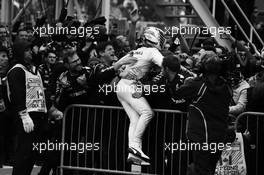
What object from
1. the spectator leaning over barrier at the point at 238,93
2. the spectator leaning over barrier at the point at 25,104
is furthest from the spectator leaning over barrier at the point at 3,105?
the spectator leaning over barrier at the point at 238,93

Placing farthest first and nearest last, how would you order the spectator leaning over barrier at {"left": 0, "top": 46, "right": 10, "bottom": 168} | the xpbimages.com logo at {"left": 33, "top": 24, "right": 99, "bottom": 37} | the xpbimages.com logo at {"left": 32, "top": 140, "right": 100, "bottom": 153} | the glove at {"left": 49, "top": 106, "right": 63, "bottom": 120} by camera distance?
1. the xpbimages.com logo at {"left": 33, "top": 24, "right": 99, "bottom": 37}
2. the spectator leaning over barrier at {"left": 0, "top": 46, "right": 10, "bottom": 168}
3. the glove at {"left": 49, "top": 106, "right": 63, "bottom": 120}
4. the xpbimages.com logo at {"left": 32, "top": 140, "right": 100, "bottom": 153}

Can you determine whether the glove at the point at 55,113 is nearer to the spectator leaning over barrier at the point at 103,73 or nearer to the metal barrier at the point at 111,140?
the metal barrier at the point at 111,140

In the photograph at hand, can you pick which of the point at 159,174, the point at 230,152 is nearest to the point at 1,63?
the point at 159,174

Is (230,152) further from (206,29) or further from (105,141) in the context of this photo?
(206,29)

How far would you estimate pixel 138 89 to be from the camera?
11.9 metres

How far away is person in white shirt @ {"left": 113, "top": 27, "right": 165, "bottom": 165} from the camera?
11672 mm

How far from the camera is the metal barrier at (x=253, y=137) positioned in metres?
11.5

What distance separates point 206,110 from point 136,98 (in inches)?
57.2

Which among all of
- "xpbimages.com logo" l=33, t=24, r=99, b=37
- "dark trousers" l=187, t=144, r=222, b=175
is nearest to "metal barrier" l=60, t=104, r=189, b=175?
"dark trousers" l=187, t=144, r=222, b=175

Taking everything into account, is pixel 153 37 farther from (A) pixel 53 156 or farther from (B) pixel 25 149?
(B) pixel 25 149

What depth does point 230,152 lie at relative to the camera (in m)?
11.4

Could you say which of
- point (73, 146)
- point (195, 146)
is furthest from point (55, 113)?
point (195, 146)

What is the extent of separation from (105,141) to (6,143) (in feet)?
8.91

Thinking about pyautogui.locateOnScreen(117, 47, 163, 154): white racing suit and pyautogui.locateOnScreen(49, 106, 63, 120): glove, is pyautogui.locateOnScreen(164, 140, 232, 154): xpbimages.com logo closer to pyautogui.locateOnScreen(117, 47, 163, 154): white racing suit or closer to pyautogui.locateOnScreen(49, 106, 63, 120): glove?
pyautogui.locateOnScreen(117, 47, 163, 154): white racing suit
